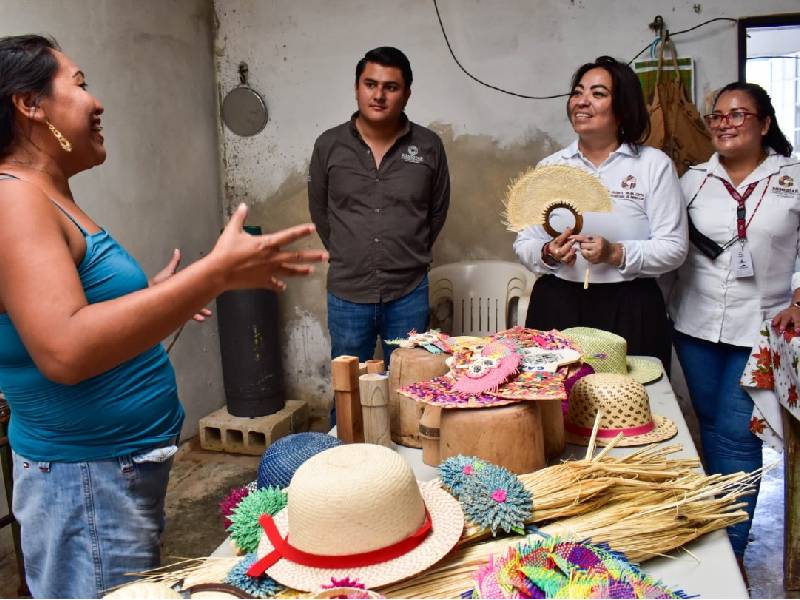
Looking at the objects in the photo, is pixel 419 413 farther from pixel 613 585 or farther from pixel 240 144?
pixel 240 144

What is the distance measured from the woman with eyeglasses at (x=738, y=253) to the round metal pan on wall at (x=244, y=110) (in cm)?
311

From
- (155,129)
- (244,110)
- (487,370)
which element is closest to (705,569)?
(487,370)

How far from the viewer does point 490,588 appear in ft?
3.85

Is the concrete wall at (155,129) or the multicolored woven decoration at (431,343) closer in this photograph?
the multicolored woven decoration at (431,343)

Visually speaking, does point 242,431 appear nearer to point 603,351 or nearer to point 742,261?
point 603,351

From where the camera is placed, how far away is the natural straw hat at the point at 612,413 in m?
1.92

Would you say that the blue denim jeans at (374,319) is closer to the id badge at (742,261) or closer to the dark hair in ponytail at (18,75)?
the id badge at (742,261)

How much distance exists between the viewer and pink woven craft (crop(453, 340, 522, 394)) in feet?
5.72

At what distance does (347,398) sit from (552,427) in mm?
555

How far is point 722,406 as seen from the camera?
3029 millimetres

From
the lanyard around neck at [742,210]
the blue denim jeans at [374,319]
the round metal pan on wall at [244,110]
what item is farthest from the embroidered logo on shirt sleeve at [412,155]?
the round metal pan on wall at [244,110]

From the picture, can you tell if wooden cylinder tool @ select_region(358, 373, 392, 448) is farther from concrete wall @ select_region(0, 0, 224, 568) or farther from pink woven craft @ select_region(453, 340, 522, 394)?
concrete wall @ select_region(0, 0, 224, 568)

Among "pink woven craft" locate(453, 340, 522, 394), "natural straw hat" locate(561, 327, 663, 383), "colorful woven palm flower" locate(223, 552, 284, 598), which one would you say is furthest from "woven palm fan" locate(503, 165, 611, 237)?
"colorful woven palm flower" locate(223, 552, 284, 598)

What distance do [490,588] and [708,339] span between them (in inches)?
88.7
